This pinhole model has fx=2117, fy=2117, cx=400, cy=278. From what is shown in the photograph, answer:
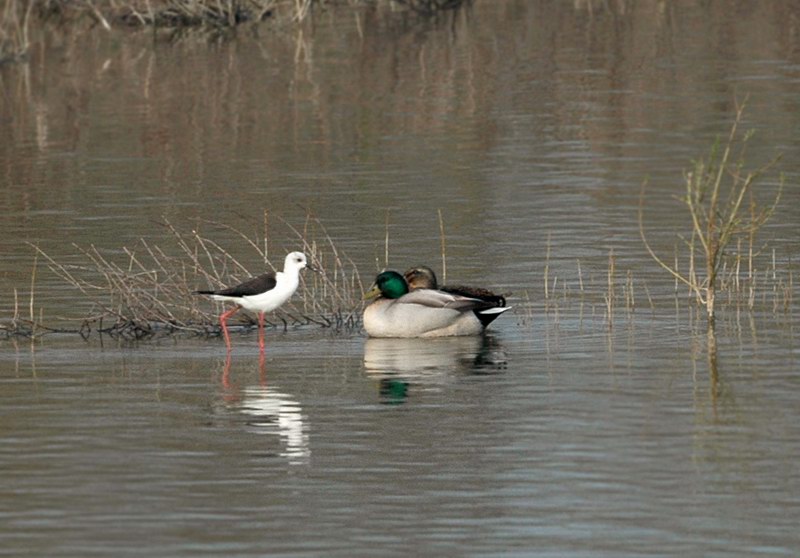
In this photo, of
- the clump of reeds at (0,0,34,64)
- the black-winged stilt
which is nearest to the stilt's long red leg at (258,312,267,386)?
the black-winged stilt

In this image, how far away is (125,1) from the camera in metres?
52.3

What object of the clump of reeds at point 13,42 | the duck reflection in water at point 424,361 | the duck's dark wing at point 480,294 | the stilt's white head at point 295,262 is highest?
the clump of reeds at point 13,42

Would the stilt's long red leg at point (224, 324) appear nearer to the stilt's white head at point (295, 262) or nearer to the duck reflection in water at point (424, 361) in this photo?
the stilt's white head at point (295, 262)

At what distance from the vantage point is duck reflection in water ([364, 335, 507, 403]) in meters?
14.7

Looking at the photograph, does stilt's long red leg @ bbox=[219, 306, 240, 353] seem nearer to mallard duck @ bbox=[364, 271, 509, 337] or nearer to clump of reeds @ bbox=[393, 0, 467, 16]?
mallard duck @ bbox=[364, 271, 509, 337]

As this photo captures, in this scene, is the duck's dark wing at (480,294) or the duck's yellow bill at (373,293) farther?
the duck's yellow bill at (373,293)

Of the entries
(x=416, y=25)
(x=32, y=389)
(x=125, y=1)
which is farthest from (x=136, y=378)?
(x=125, y=1)

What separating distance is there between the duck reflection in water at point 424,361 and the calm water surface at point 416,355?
0.05 meters

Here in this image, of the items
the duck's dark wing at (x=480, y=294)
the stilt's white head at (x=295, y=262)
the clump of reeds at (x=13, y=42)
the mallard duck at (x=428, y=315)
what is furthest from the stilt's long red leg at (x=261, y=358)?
the clump of reeds at (x=13, y=42)

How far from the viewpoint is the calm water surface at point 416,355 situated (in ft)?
35.4

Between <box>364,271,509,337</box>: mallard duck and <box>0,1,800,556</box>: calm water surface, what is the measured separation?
209mm

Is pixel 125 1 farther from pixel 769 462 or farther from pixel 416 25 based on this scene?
pixel 769 462

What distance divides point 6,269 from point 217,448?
8.70m

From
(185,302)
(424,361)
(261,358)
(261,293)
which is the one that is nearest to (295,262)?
(261,293)
